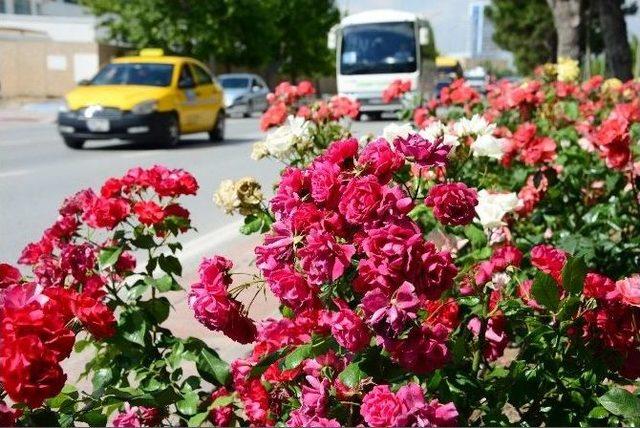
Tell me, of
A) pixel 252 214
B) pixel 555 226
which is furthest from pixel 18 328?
pixel 555 226

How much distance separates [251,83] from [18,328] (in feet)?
105

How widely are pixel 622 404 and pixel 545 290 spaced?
Answer: 285 millimetres

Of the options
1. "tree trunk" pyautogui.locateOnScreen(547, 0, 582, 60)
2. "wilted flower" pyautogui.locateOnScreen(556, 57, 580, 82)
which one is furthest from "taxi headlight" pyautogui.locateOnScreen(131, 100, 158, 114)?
"wilted flower" pyautogui.locateOnScreen(556, 57, 580, 82)

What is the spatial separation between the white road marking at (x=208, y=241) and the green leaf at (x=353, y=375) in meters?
4.79

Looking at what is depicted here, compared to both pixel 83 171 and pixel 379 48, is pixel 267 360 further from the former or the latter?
pixel 379 48

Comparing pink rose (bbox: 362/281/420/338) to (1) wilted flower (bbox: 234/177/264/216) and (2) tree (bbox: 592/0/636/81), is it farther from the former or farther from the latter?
(2) tree (bbox: 592/0/636/81)

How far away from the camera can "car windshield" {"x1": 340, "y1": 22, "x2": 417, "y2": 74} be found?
87.1 feet

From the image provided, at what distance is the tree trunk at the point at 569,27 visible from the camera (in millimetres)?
17844

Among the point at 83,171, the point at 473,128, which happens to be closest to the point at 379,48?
the point at 83,171

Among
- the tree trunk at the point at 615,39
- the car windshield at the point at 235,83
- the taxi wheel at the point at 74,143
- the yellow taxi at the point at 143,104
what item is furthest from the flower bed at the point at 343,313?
the car windshield at the point at 235,83

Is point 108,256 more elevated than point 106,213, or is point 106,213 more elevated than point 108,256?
point 106,213

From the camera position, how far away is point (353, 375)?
6.31 ft

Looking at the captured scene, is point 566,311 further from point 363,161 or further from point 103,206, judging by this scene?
point 103,206

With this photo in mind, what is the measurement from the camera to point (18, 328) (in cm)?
161
